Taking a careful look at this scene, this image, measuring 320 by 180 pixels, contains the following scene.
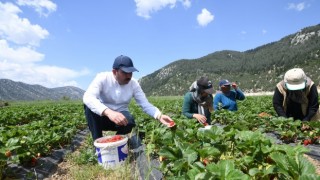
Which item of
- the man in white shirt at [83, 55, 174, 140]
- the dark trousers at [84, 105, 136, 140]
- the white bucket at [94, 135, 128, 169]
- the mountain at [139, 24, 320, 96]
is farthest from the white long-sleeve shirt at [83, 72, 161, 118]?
the mountain at [139, 24, 320, 96]

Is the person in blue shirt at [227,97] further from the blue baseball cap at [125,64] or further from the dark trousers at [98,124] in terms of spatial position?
the blue baseball cap at [125,64]

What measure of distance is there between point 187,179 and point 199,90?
3.29 m

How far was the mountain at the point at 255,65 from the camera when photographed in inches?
4395

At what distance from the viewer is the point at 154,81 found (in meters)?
192

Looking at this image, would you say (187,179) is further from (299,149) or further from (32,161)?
(32,161)

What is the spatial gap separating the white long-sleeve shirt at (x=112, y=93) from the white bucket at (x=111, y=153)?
1.75 ft

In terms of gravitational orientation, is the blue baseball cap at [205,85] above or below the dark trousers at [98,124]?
above

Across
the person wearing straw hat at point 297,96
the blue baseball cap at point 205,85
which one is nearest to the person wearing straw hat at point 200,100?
the blue baseball cap at point 205,85

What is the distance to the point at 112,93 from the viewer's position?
4.57m

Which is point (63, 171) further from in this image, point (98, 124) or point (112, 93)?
point (112, 93)

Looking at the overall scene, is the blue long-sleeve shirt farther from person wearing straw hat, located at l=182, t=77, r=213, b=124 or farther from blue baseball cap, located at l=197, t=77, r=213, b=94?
blue baseball cap, located at l=197, t=77, r=213, b=94

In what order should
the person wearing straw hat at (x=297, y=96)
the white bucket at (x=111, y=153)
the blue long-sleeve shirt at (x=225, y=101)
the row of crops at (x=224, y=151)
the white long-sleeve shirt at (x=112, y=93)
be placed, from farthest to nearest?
1. the blue long-sleeve shirt at (x=225, y=101)
2. the person wearing straw hat at (x=297, y=96)
3. the white long-sleeve shirt at (x=112, y=93)
4. the white bucket at (x=111, y=153)
5. the row of crops at (x=224, y=151)

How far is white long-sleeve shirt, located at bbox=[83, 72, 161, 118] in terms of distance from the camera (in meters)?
4.31

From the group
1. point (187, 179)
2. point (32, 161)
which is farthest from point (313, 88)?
point (32, 161)
